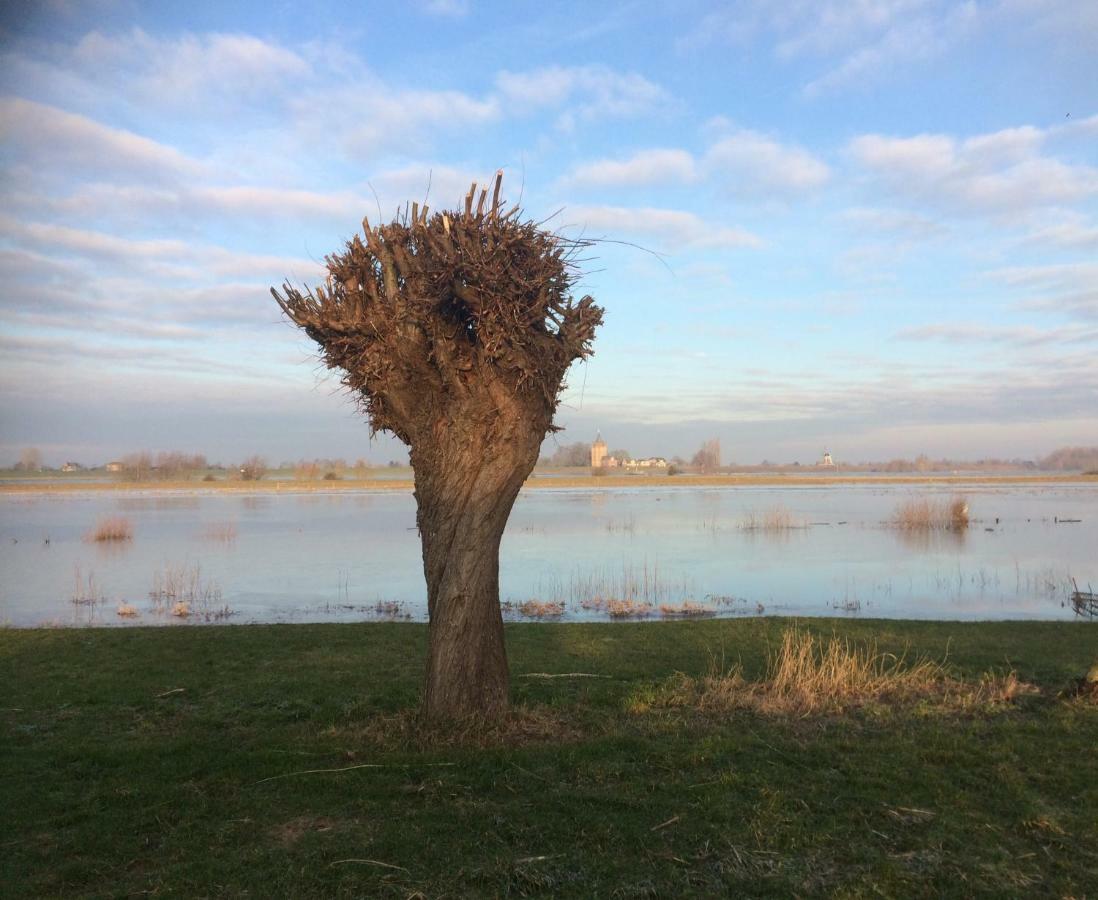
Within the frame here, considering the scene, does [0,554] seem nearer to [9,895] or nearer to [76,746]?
[76,746]

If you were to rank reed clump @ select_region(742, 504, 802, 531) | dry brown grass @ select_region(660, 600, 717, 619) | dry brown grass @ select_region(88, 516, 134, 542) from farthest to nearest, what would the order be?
reed clump @ select_region(742, 504, 802, 531), dry brown grass @ select_region(88, 516, 134, 542), dry brown grass @ select_region(660, 600, 717, 619)

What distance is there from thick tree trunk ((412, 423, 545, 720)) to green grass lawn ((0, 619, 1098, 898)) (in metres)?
0.45

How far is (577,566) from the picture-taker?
2672 centimetres

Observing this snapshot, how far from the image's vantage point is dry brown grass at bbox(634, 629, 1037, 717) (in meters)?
8.56

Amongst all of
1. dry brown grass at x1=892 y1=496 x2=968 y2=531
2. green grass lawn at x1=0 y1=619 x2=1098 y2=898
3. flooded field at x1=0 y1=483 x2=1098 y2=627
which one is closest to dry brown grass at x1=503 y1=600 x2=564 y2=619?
flooded field at x1=0 y1=483 x2=1098 y2=627

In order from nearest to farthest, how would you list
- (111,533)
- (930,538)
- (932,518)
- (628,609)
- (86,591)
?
(628,609), (86,591), (111,533), (930,538), (932,518)

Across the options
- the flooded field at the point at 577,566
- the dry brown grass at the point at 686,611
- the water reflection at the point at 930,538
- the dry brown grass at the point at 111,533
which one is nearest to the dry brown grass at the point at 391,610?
the flooded field at the point at 577,566

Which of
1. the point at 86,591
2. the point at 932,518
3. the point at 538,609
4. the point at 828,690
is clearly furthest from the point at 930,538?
the point at 86,591

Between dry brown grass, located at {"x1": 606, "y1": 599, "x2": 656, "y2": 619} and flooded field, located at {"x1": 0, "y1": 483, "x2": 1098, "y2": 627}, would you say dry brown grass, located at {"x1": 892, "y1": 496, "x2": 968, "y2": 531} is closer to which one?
flooded field, located at {"x1": 0, "y1": 483, "x2": 1098, "y2": 627}

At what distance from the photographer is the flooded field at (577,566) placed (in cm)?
1970

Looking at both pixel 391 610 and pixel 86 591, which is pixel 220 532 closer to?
pixel 86 591

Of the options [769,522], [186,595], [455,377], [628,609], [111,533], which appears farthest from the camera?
[769,522]

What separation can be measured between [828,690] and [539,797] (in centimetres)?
432

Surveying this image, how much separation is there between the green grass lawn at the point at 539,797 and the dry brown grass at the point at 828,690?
273 millimetres
